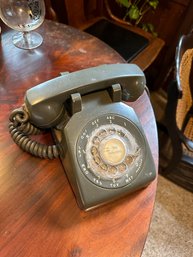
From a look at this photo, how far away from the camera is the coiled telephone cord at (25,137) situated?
568mm

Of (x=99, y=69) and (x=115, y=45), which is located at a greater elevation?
(x=99, y=69)

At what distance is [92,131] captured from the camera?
1.77ft

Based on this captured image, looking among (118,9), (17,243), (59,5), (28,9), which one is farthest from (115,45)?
(17,243)

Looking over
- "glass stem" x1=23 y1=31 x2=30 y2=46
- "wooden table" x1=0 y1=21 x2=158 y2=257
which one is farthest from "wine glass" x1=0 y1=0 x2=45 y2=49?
"wooden table" x1=0 y1=21 x2=158 y2=257

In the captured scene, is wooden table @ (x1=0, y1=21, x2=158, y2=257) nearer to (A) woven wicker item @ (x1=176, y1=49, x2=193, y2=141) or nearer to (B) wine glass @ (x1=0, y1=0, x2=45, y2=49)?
(B) wine glass @ (x1=0, y1=0, x2=45, y2=49)

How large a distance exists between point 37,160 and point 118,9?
53.4 inches

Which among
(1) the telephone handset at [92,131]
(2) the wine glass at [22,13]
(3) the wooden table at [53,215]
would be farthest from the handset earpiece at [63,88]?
(2) the wine glass at [22,13]

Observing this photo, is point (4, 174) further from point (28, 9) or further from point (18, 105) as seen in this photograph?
point (28, 9)

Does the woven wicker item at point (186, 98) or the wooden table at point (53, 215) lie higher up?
the wooden table at point (53, 215)

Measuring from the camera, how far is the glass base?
2.76ft

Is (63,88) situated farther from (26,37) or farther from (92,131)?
(26,37)

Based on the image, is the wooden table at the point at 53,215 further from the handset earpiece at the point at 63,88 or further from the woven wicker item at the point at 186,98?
the woven wicker item at the point at 186,98

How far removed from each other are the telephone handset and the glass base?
14.4 inches

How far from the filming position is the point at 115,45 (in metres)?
1.28
